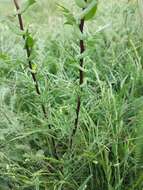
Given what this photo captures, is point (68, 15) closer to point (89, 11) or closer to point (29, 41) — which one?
point (89, 11)

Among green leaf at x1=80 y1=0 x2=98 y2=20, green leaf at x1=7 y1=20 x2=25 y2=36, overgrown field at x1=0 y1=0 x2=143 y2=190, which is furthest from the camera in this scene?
overgrown field at x1=0 y1=0 x2=143 y2=190

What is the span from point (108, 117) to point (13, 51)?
96cm

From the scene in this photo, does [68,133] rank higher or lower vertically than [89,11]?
lower

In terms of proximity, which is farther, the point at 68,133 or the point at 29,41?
the point at 68,133

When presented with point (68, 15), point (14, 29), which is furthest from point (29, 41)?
point (68, 15)

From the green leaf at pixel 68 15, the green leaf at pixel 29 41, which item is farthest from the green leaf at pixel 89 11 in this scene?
the green leaf at pixel 29 41

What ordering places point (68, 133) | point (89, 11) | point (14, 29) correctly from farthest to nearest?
point (68, 133) < point (14, 29) < point (89, 11)

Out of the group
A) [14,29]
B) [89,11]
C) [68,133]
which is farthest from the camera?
[68,133]

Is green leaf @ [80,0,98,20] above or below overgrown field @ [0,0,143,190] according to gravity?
above

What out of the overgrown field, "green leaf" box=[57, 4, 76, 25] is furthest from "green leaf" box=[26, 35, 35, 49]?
"green leaf" box=[57, 4, 76, 25]

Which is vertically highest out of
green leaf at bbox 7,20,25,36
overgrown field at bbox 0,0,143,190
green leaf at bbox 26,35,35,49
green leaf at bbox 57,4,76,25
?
green leaf at bbox 57,4,76,25

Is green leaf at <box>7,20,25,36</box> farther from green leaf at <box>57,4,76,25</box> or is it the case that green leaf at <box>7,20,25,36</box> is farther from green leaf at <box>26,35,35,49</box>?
green leaf at <box>57,4,76,25</box>

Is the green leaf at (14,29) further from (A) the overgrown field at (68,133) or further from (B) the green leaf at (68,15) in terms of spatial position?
(B) the green leaf at (68,15)

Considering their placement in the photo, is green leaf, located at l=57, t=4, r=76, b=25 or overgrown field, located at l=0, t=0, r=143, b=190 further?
overgrown field, located at l=0, t=0, r=143, b=190
